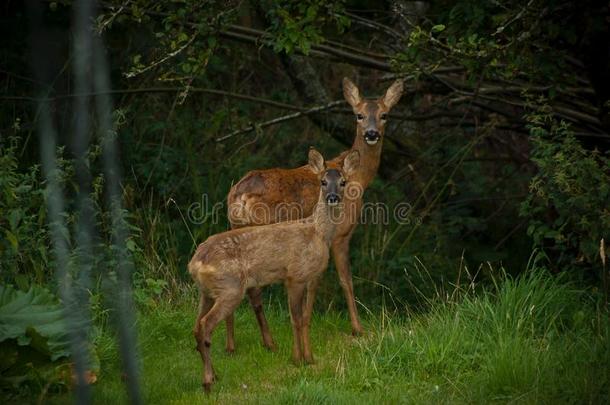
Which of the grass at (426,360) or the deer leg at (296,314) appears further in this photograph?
the deer leg at (296,314)

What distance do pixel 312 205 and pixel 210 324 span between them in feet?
7.07

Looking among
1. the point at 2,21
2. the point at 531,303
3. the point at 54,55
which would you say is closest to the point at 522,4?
the point at 531,303

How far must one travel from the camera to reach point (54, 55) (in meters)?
10.0

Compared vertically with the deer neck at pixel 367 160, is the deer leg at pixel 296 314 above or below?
below

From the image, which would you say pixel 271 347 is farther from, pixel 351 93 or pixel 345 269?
pixel 351 93

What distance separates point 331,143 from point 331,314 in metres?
3.89

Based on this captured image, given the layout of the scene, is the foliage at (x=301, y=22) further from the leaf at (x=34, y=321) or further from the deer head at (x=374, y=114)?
the leaf at (x=34, y=321)

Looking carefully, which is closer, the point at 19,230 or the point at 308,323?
the point at 19,230

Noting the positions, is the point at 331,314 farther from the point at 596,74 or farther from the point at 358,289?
the point at 596,74

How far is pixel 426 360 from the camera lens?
6438 millimetres

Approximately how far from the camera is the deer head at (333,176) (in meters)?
7.35

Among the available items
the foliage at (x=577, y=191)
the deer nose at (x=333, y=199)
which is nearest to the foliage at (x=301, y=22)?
the deer nose at (x=333, y=199)

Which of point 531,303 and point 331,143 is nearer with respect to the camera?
point 531,303

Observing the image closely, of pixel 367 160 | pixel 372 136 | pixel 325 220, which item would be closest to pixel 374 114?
pixel 372 136
